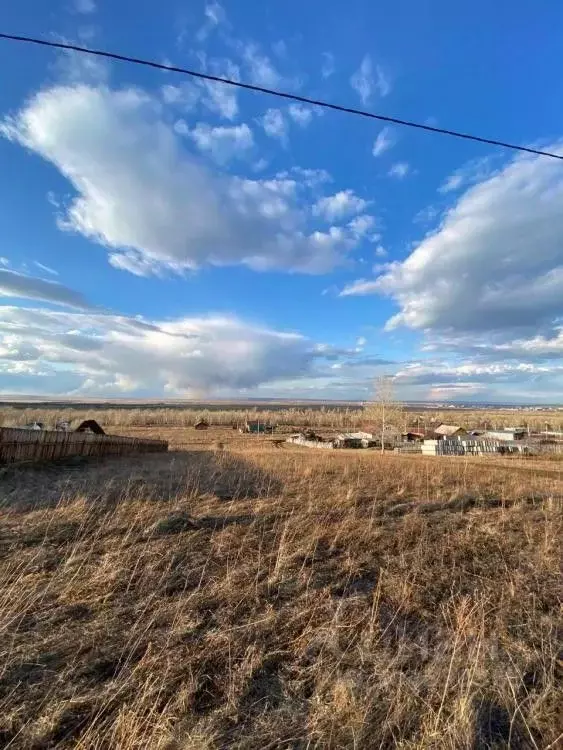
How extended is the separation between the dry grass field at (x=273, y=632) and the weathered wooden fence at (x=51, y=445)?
25.7 feet

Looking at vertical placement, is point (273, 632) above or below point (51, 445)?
below

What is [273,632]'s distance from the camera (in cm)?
411

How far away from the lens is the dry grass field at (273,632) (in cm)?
282

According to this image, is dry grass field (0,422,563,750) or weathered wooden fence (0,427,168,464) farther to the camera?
weathered wooden fence (0,427,168,464)

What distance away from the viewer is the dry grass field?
282 cm

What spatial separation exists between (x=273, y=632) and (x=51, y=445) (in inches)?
638

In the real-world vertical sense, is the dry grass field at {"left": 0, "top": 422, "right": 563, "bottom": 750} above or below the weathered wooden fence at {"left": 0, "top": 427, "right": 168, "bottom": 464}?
below

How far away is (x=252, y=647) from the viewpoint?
12.2ft

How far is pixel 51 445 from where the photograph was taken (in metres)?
17.4

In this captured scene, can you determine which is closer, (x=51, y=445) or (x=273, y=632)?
(x=273, y=632)

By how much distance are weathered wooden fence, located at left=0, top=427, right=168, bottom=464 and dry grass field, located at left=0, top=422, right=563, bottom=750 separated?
784 cm

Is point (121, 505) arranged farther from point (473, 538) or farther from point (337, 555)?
point (473, 538)

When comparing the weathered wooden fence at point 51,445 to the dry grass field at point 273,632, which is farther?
the weathered wooden fence at point 51,445

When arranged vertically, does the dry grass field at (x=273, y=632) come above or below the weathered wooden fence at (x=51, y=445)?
below
